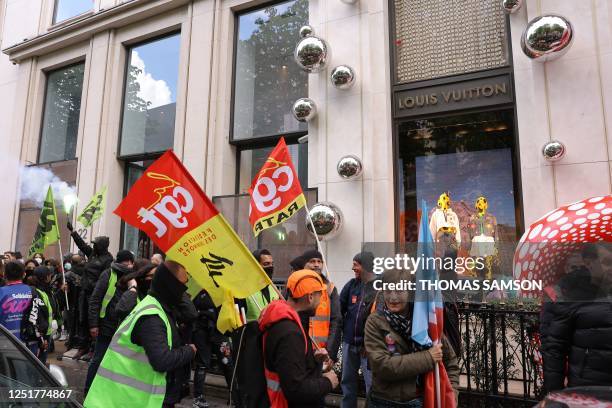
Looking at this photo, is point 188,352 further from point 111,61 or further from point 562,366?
point 111,61

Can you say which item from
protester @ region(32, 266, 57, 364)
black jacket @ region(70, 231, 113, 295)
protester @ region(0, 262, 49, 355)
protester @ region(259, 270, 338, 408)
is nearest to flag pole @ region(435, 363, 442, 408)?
protester @ region(259, 270, 338, 408)

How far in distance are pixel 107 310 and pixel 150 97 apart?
27.9 feet

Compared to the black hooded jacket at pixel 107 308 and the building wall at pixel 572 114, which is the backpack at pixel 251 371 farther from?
the building wall at pixel 572 114

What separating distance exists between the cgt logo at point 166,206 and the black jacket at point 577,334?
2634 millimetres

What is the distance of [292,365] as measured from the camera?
8.58 ft

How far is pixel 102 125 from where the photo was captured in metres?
12.9

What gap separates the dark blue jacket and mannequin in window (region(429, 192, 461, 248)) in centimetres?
347

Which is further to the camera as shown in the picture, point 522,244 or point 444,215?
point 444,215

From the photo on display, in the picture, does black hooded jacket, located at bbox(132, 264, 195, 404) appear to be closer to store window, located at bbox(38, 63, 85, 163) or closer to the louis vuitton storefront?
the louis vuitton storefront

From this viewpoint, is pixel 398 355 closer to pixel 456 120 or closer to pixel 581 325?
pixel 581 325

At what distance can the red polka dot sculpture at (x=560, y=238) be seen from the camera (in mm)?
3344

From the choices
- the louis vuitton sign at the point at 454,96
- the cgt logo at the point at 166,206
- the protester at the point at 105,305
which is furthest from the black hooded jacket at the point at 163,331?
the louis vuitton sign at the point at 454,96

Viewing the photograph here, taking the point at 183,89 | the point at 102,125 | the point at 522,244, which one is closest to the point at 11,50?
the point at 102,125

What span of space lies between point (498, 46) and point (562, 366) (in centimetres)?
Result: 653
